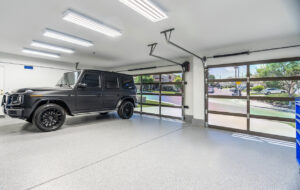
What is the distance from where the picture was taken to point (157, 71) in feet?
22.1

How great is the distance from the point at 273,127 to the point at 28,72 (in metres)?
A: 9.83

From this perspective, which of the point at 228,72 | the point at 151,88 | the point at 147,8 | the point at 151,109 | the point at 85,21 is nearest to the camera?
the point at 147,8

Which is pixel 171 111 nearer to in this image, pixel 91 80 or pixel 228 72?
pixel 228 72

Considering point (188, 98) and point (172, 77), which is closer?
point (188, 98)

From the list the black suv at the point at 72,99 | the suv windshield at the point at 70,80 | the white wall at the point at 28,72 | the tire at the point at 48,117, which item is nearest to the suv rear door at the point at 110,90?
the black suv at the point at 72,99

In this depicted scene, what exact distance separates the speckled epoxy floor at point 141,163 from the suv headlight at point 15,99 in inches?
34.2

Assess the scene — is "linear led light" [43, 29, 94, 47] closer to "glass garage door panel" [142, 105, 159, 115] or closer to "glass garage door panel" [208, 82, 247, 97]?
"glass garage door panel" [142, 105, 159, 115]

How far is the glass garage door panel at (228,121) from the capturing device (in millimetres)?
4352

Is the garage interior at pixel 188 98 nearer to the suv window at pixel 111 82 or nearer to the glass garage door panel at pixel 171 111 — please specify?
the glass garage door panel at pixel 171 111

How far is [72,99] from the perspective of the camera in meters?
4.30

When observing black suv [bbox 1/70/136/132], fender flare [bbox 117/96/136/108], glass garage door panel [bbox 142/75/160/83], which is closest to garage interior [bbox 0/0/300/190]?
black suv [bbox 1/70/136/132]

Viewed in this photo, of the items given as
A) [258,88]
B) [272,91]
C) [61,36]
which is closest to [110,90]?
[61,36]

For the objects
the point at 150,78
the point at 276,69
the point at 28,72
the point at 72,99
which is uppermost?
the point at 28,72

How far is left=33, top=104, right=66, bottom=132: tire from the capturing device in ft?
12.3
